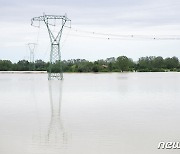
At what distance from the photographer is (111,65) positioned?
79.3 metres

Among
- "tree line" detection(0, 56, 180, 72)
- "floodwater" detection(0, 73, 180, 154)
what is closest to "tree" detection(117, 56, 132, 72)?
"tree line" detection(0, 56, 180, 72)

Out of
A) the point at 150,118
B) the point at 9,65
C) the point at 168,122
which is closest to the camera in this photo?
the point at 168,122

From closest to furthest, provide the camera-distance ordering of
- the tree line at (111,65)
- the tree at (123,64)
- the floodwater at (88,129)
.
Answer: the floodwater at (88,129)
the tree line at (111,65)
the tree at (123,64)

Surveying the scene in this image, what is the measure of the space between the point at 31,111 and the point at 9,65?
236 ft

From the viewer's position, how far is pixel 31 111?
31.9ft

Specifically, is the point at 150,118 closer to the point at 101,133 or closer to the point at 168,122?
the point at 168,122

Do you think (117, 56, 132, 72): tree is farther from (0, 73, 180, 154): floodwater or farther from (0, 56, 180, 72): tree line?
(0, 73, 180, 154): floodwater

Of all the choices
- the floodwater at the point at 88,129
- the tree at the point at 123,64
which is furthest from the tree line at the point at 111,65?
the floodwater at the point at 88,129

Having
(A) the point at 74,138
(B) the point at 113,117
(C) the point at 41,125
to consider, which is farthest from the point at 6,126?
(B) the point at 113,117

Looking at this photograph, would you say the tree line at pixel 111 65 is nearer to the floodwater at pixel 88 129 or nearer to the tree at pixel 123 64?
the tree at pixel 123 64

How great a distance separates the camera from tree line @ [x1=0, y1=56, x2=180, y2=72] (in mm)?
70750

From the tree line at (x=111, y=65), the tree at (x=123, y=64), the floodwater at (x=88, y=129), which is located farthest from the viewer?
the tree at (x=123, y=64)

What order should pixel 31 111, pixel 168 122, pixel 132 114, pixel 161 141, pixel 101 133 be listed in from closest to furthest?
pixel 161 141
pixel 101 133
pixel 168 122
pixel 132 114
pixel 31 111

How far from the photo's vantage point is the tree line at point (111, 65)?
2785 inches
